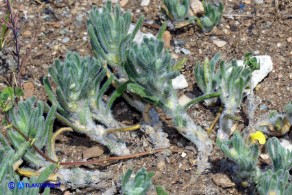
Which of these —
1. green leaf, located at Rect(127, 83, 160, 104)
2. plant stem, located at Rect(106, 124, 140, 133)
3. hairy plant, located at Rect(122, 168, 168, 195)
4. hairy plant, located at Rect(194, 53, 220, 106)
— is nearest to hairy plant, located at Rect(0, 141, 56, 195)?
hairy plant, located at Rect(122, 168, 168, 195)

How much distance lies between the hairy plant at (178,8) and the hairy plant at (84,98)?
90cm

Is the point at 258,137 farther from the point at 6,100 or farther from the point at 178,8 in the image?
the point at 6,100

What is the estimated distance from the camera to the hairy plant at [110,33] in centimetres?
331

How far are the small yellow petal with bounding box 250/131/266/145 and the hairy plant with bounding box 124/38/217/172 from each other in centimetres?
25

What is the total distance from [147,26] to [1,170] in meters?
1.73

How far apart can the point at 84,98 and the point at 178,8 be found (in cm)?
109

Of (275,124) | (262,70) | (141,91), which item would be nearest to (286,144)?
(275,124)

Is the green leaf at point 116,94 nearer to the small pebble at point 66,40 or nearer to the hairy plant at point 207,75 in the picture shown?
the hairy plant at point 207,75

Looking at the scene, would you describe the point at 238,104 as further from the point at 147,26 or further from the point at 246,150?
the point at 147,26

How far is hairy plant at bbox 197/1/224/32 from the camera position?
3.88m

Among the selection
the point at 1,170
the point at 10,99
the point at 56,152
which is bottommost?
the point at 56,152

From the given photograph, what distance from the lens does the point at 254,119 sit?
3434 millimetres

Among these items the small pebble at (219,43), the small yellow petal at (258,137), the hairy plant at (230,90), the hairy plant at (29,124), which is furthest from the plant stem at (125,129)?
the small pebble at (219,43)

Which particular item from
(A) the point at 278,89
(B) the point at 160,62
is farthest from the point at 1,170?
(A) the point at 278,89
